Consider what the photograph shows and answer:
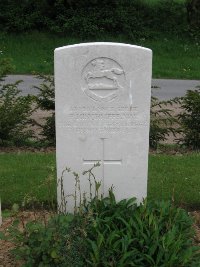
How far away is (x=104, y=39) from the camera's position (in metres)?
18.4

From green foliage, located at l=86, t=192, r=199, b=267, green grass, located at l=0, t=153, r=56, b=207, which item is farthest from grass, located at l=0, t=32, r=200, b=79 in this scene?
green foliage, located at l=86, t=192, r=199, b=267

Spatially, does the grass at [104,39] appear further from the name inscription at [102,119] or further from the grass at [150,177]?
the name inscription at [102,119]

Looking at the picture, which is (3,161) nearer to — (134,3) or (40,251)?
(40,251)

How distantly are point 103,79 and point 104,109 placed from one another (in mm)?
258

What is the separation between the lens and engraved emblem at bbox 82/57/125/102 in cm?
460

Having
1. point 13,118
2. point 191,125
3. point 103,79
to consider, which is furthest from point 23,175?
point 191,125

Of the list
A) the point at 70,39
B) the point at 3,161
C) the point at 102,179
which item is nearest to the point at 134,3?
the point at 70,39

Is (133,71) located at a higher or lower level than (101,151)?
higher

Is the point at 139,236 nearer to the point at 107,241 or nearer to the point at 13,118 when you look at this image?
the point at 107,241

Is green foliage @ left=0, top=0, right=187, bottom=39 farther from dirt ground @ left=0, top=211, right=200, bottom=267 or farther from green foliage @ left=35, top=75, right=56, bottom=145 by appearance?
dirt ground @ left=0, top=211, right=200, bottom=267

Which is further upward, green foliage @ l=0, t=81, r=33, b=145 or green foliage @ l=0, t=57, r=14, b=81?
green foliage @ l=0, t=57, r=14, b=81

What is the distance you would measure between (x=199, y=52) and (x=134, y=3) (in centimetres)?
400

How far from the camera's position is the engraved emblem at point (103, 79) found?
4.60 metres

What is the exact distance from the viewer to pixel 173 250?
403 cm
